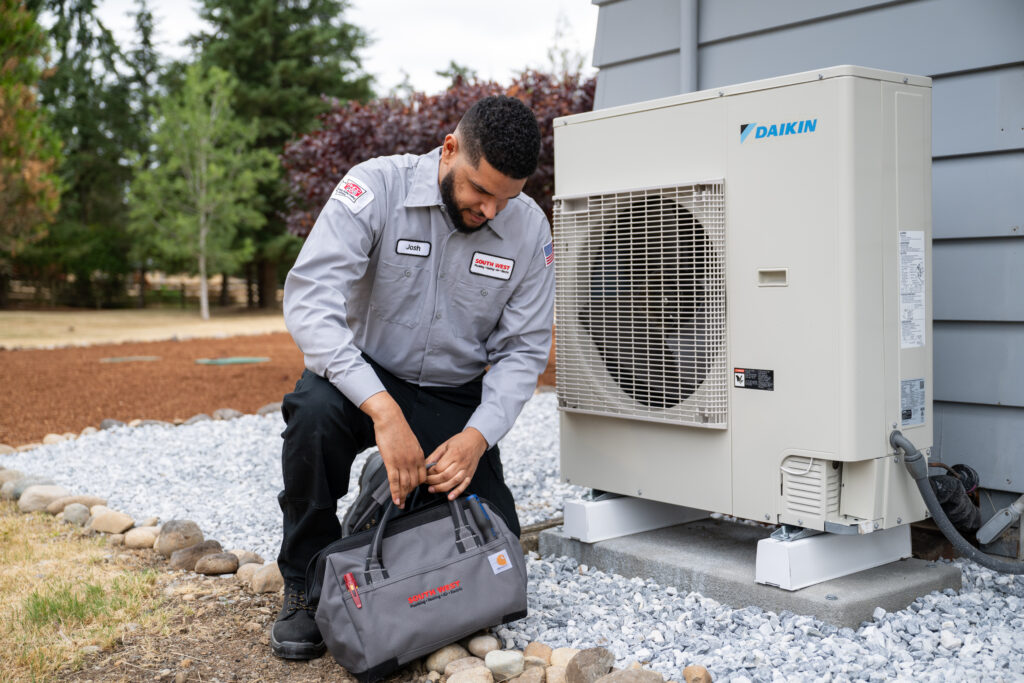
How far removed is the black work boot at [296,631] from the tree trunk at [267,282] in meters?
20.0

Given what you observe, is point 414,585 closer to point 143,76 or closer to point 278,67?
point 278,67

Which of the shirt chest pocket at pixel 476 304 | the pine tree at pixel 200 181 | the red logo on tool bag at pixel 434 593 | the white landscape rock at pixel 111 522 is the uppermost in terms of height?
the pine tree at pixel 200 181

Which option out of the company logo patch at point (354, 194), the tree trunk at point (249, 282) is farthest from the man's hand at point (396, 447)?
the tree trunk at point (249, 282)

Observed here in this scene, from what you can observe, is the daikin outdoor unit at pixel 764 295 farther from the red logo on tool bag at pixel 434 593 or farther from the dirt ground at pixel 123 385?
the dirt ground at pixel 123 385

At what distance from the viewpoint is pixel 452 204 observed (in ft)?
6.78

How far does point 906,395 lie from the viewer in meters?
2.00

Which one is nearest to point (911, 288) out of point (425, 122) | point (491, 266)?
point (491, 266)

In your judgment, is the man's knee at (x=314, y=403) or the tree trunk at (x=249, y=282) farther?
the tree trunk at (x=249, y=282)

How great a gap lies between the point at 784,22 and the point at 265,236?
19.4 metres

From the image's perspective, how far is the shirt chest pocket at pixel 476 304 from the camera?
215 cm

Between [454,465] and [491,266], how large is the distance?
1.72 feet

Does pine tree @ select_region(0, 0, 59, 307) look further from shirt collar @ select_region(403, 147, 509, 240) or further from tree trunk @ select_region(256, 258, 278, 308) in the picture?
tree trunk @ select_region(256, 258, 278, 308)

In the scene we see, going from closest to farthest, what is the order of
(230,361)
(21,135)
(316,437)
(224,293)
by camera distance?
(316,437) < (21,135) < (230,361) < (224,293)

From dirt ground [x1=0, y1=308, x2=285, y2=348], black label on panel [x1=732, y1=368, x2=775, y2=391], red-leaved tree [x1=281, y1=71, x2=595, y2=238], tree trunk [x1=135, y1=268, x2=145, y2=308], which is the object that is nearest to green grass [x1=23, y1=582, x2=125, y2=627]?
black label on panel [x1=732, y1=368, x2=775, y2=391]
